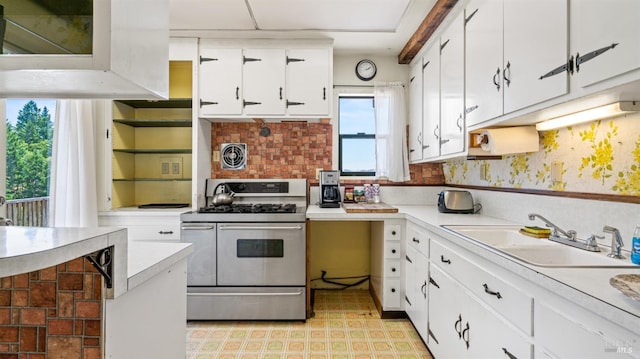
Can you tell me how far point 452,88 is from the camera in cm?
221

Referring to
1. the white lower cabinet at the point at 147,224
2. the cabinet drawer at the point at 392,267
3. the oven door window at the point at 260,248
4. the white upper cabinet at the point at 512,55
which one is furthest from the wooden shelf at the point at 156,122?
the white upper cabinet at the point at 512,55

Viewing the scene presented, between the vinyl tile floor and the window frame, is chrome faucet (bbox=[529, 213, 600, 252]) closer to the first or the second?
the vinyl tile floor

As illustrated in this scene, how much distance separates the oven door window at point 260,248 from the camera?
258 centimetres

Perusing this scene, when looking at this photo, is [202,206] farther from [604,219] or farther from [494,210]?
[604,219]

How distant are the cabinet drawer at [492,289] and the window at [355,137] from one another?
1.66 meters

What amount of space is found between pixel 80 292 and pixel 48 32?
2.20ft

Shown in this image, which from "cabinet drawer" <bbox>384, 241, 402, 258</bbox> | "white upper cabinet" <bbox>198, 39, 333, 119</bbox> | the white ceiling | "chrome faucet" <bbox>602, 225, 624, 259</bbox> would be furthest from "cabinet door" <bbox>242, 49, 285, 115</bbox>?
"chrome faucet" <bbox>602, 225, 624, 259</bbox>

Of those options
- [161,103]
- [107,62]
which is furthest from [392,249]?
[161,103]

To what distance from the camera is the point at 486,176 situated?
2492mm

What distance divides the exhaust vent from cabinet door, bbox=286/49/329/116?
0.73 metres

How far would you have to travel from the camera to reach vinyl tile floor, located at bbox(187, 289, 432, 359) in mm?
2168

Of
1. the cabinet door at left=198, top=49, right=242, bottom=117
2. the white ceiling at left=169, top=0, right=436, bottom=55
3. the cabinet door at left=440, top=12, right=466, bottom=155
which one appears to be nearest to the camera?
the cabinet door at left=440, top=12, right=466, bottom=155

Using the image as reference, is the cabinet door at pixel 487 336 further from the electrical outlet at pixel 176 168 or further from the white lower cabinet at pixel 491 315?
the electrical outlet at pixel 176 168

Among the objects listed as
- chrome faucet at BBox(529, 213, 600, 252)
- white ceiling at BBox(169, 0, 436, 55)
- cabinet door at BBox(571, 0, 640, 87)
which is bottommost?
chrome faucet at BBox(529, 213, 600, 252)
